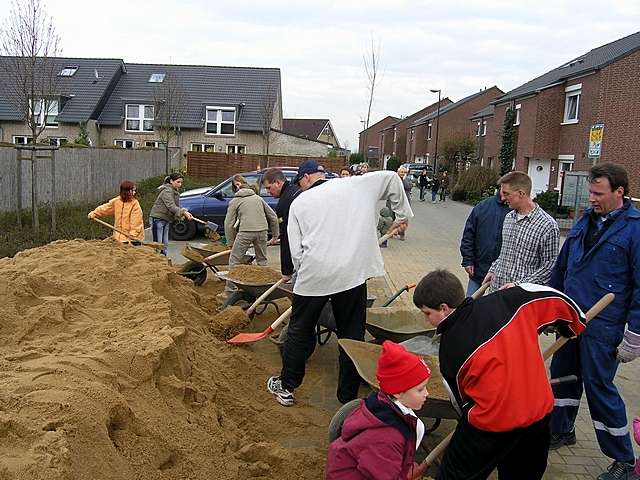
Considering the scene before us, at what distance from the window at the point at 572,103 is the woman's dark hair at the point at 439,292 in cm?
2716

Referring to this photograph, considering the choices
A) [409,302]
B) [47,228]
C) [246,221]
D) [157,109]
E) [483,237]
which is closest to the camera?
[483,237]

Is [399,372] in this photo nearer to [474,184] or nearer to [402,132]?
[474,184]

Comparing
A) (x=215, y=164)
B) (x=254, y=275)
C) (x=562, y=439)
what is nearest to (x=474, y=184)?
(x=215, y=164)

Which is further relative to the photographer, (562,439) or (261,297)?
(261,297)

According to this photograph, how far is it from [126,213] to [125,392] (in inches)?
239

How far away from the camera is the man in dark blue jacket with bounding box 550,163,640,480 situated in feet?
12.8

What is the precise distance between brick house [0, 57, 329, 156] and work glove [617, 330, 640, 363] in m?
38.9

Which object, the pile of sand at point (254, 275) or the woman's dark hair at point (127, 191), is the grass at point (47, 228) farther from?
the pile of sand at point (254, 275)

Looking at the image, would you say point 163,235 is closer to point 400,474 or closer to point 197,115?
point 400,474

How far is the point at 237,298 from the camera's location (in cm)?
746

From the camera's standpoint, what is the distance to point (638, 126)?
23594mm

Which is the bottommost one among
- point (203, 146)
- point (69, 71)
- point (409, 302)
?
point (409, 302)

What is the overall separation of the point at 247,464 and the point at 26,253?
5087 millimetres

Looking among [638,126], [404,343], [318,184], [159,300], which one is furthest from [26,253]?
[638,126]
